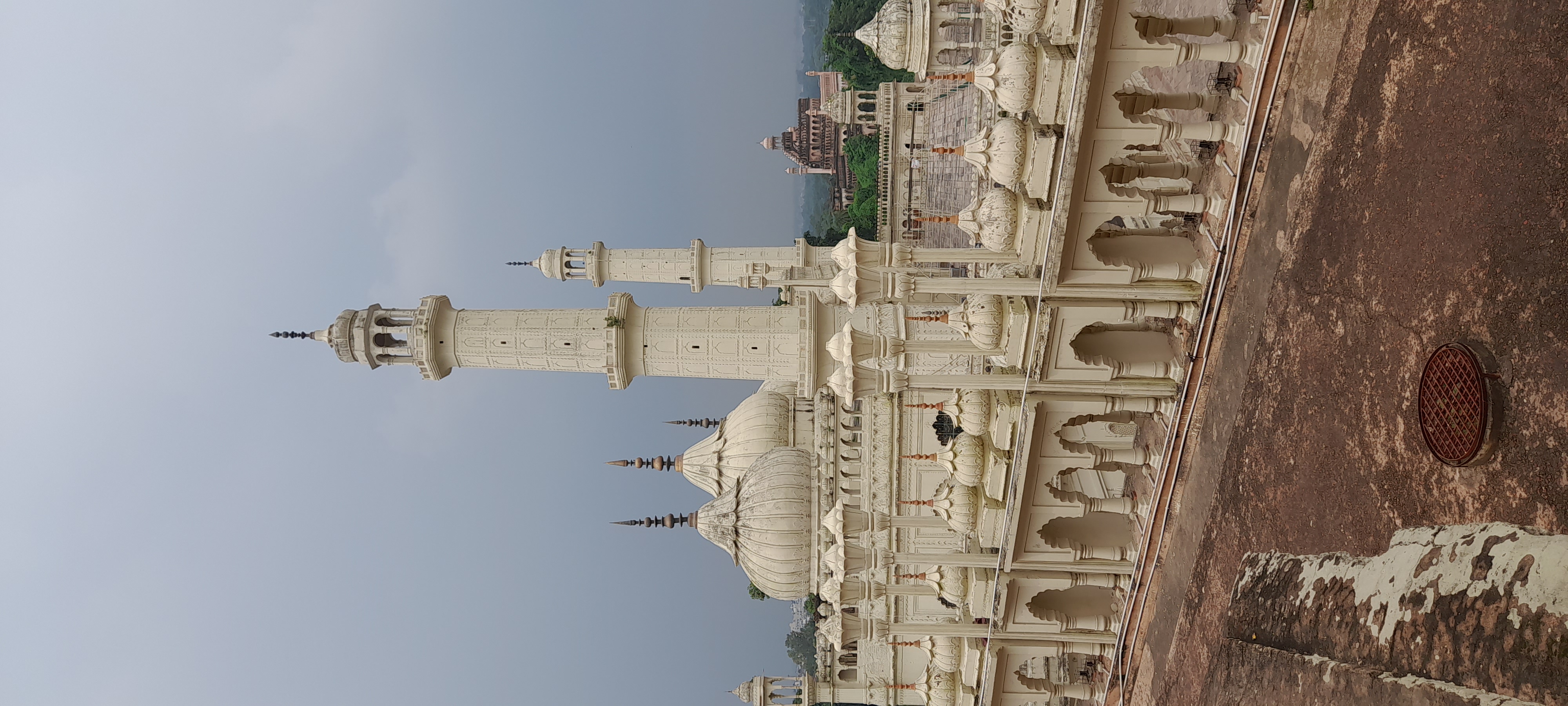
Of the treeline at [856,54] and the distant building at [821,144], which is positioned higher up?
the treeline at [856,54]

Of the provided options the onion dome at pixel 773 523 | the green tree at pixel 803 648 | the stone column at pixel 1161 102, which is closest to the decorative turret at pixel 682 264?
the onion dome at pixel 773 523

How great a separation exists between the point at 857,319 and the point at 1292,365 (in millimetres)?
16219

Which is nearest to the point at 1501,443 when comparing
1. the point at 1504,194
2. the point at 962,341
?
the point at 1504,194

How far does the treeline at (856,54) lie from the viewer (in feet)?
206

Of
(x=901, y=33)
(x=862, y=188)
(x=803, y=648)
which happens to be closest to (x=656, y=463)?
(x=901, y=33)

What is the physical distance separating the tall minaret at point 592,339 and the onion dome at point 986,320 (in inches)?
302

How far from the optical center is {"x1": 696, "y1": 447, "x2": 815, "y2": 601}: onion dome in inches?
1043

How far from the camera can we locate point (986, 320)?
14.4 m

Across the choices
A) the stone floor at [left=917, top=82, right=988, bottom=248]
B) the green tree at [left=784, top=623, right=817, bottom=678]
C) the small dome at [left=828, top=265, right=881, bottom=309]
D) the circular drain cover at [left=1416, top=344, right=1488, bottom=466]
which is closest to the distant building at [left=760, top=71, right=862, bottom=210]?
the stone floor at [left=917, top=82, right=988, bottom=248]

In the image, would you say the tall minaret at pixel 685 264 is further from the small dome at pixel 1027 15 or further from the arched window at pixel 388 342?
the small dome at pixel 1027 15

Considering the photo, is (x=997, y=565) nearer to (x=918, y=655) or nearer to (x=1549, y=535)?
(x=1549, y=535)

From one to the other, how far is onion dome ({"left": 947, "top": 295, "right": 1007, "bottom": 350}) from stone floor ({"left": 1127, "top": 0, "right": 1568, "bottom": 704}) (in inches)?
111

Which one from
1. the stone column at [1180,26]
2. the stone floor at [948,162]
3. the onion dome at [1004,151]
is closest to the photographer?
the stone column at [1180,26]

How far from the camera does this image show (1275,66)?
11172 mm
